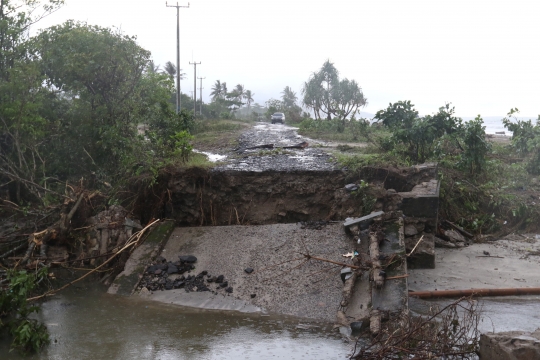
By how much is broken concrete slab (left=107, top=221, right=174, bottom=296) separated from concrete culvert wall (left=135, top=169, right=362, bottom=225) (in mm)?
802

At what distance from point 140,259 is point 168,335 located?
2.47 metres

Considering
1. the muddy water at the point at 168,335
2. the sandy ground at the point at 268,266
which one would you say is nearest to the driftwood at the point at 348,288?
the sandy ground at the point at 268,266

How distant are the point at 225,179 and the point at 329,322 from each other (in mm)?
4596

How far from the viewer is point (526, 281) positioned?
800cm

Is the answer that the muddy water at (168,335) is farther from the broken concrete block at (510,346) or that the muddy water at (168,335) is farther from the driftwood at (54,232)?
the broken concrete block at (510,346)

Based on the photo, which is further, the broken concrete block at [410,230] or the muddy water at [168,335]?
the broken concrete block at [410,230]

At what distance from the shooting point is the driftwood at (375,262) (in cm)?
686

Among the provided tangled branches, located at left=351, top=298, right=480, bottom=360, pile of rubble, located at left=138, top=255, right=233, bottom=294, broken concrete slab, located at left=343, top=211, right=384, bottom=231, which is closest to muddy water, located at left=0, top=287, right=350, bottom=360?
pile of rubble, located at left=138, top=255, right=233, bottom=294

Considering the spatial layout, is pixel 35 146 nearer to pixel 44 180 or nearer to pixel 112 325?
pixel 44 180

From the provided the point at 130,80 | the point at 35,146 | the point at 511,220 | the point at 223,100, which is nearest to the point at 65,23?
the point at 130,80

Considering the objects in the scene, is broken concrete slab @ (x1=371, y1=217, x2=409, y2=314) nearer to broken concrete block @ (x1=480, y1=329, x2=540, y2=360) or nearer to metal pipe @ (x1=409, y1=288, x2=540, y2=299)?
metal pipe @ (x1=409, y1=288, x2=540, y2=299)

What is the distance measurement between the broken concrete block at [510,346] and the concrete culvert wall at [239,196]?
5.47 m

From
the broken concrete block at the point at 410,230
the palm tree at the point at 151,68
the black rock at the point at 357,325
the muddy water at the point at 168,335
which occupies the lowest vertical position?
the muddy water at the point at 168,335

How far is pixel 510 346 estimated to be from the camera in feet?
15.9
